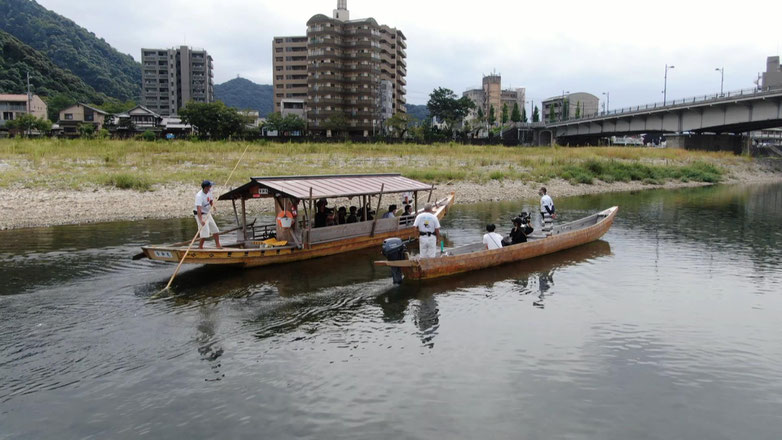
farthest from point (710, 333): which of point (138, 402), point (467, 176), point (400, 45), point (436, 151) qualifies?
point (400, 45)

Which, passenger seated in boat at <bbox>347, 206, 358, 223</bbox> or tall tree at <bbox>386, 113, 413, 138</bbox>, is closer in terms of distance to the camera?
passenger seated in boat at <bbox>347, 206, 358, 223</bbox>

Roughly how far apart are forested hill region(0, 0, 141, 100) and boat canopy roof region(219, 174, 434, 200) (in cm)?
13645

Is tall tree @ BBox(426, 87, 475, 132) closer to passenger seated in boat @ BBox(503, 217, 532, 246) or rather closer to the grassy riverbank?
the grassy riverbank

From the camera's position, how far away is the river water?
8734 millimetres

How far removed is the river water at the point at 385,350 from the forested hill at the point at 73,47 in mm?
138170

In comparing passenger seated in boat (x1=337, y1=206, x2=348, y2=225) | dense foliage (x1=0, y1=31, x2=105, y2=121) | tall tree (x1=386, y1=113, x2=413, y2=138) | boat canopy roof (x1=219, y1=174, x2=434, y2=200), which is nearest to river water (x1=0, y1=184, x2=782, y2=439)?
passenger seated in boat (x1=337, y1=206, x2=348, y2=225)

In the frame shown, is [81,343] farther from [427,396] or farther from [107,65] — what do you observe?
[107,65]

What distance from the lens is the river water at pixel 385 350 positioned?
28.7 ft

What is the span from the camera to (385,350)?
11.6 meters

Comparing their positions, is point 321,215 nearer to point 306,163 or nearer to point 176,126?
point 306,163

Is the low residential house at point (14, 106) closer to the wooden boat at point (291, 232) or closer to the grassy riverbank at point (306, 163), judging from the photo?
the grassy riverbank at point (306, 163)

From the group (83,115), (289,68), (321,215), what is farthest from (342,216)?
(289,68)

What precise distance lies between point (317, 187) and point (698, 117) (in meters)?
61.8

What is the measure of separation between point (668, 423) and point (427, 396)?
378cm
